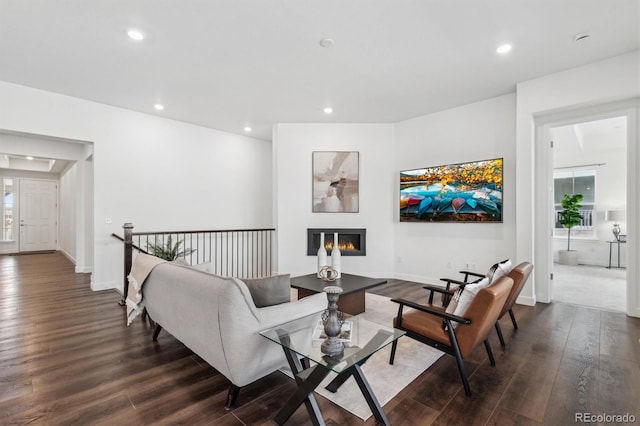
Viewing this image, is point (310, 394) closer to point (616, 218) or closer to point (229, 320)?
point (229, 320)

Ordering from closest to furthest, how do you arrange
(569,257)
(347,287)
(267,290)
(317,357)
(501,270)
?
1. (317,357)
2. (267,290)
3. (501,270)
4. (347,287)
5. (569,257)

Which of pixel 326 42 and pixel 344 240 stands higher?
pixel 326 42

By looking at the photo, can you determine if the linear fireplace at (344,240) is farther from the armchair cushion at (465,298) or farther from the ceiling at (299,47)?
the armchair cushion at (465,298)

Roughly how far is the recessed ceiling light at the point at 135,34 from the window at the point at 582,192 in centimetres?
885

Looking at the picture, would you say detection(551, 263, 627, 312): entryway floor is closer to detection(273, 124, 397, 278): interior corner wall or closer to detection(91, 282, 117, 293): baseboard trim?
detection(273, 124, 397, 278): interior corner wall

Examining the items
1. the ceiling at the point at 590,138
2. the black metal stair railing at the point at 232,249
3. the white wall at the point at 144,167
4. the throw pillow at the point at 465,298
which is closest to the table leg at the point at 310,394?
the throw pillow at the point at 465,298

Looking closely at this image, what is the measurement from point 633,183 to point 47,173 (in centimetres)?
1429

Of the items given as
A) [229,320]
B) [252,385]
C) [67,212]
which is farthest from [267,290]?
[67,212]

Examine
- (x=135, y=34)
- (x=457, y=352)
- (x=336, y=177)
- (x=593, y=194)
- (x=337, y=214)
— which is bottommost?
(x=457, y=352)

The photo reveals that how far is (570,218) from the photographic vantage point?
7602 millimetres

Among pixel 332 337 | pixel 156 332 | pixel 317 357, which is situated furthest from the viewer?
pixel 156 332

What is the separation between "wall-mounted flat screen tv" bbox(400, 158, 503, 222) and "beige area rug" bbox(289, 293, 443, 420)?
2874 millimetres

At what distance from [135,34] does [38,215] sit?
10.2m

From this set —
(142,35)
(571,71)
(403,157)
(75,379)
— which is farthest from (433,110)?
(75,379)
